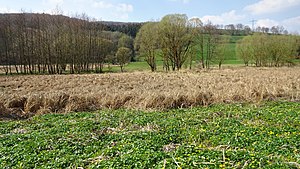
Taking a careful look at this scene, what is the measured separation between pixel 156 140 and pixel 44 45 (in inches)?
2026

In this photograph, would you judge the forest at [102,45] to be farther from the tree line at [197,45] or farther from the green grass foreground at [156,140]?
the green grass foreground at [156,140]

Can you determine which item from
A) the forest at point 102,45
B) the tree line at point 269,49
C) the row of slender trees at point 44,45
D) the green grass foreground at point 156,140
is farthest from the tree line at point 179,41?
the green grass foreground at point 156,140

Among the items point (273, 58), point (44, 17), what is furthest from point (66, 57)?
point (273, 58)

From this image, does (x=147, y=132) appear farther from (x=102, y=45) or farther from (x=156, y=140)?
(x=102, y=45)

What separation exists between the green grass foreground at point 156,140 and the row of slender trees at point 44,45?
45457 millimetres

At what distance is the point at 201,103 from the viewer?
11664mm

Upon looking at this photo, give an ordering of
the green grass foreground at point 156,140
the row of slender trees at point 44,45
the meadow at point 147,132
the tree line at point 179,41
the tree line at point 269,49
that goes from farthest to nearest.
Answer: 1. the tree line at point 269,49
2. the row of slender trees at point 44,45
3. the tree line at point 179,41
4. the meadow at point 147,132
5. the green grass foreground at point 156,140

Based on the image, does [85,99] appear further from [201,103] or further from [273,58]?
[273,58]

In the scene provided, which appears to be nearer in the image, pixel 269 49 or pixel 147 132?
pixel 147 132

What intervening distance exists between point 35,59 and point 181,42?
105ft

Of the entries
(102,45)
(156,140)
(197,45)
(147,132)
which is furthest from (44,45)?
(156,140)

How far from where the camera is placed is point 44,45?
5091 centimetres

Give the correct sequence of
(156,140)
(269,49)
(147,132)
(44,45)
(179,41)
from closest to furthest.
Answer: (156,140)
(147,132)
(179,41)
(44,45)
(269,49)

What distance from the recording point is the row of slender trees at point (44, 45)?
163 ft
